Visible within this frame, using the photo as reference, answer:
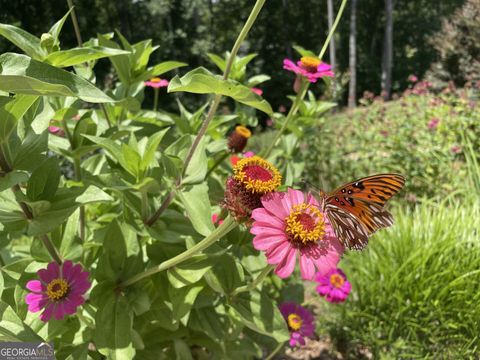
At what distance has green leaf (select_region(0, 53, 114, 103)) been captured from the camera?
0.54m

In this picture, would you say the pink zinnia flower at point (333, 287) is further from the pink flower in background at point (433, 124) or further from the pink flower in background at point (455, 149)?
the pink flower in background at point (433, 124)

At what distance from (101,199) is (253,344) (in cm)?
77

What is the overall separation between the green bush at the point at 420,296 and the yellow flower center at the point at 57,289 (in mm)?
1334

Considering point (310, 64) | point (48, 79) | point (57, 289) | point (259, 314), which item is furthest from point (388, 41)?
point (48, 79)

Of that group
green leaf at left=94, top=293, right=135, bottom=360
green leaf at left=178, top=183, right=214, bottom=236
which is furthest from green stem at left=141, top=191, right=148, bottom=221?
green leaf at left=94, top=293, right=135, bottom=360

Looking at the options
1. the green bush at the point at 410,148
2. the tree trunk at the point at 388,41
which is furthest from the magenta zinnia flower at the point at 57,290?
the tree trunk at the point at 388,41

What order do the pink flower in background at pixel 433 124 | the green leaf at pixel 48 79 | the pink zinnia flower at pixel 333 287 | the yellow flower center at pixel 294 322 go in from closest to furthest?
the green leaf at pixel 48 79 < the yellow flower center at pixel 294 322 < the pink zinnia flower at pixel 333 287 < the pink flower in background at pixel 433 124

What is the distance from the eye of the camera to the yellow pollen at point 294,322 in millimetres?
1404

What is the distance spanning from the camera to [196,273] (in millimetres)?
915

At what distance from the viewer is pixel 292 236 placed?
73cm

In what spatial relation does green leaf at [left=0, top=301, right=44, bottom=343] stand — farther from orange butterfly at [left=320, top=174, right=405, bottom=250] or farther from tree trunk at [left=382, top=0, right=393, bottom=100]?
tree trunk at [left=382, top=0, right=393, bottom=100]

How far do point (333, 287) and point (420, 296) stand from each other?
420 millimetres

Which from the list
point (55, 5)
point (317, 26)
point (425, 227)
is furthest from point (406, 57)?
point (425, 227)

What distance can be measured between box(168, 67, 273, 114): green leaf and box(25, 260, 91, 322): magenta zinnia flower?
505 mm
